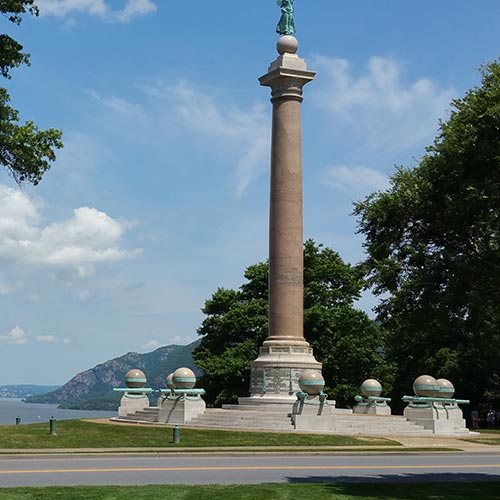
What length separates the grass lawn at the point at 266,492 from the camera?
14453mm

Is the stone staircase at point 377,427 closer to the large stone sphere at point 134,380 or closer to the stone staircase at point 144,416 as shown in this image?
the stone staircase at point 144,416

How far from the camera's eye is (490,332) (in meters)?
53.4

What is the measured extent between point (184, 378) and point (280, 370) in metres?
4.77

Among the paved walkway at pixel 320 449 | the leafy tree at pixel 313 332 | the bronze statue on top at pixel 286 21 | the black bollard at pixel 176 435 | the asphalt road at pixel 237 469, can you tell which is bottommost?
the asphalt road at pixel 237 469

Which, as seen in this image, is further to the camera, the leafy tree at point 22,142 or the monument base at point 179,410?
the monument base at point 179,410

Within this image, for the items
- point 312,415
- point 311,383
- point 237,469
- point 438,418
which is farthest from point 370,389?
point 237,469

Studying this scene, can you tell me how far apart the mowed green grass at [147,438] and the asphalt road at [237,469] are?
2960 millimetres

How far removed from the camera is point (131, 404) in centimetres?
4141

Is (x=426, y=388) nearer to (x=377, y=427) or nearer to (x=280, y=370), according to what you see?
(x=377, y=427)

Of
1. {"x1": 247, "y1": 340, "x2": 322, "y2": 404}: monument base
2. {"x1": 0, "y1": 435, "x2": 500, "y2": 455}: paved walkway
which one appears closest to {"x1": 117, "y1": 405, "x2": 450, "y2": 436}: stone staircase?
{"x1": 247, "y1": 340, "x2": 322, "y2": 404}: monument base

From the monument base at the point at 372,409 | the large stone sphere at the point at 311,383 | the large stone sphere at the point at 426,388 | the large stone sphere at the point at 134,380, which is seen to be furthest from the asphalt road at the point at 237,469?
the large stone sphere at the point at 134,380

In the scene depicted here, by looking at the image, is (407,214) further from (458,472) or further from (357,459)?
(458,472)

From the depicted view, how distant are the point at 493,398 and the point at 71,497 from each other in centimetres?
5235

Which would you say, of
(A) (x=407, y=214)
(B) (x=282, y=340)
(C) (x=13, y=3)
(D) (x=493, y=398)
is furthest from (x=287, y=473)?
(D) (x=493, y=398)
